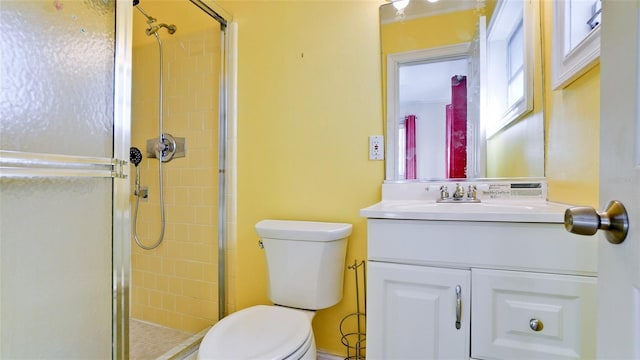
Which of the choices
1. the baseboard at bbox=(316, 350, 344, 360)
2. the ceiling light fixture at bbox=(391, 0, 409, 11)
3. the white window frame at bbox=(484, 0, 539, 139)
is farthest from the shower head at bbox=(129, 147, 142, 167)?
the white window frame at bbox=(484, 0, 539, 139)

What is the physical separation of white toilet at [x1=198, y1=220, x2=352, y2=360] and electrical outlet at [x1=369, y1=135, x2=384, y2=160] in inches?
13.5

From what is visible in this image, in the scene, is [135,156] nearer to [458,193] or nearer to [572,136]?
[458,193]

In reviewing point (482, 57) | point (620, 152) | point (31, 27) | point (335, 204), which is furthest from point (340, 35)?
point (620, 152)

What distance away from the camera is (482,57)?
49.2 inches

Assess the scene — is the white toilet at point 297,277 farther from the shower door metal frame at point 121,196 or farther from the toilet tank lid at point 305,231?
the shower door metal frame at point 121,196

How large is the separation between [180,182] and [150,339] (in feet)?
2.97

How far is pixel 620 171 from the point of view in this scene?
399 mm

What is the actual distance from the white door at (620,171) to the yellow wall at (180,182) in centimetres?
156

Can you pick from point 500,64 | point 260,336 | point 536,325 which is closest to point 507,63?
point 500,64

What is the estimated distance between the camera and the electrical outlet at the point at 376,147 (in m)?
1.35

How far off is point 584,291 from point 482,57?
953 mm

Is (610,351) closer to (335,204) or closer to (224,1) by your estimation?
(335,204)

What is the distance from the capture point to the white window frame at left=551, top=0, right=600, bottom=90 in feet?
2.67

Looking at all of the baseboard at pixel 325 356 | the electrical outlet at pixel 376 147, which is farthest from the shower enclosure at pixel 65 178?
the electrical outlet at pixel 376 147
